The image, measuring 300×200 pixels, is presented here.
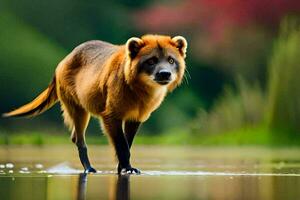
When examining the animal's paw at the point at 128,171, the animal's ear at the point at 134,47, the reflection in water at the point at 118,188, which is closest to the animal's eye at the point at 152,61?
the animal's ear at the point at 134,47

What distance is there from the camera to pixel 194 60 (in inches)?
772

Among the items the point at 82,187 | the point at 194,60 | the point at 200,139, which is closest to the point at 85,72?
the point at 82,187

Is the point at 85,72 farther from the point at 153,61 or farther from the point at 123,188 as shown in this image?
the point at 123,188

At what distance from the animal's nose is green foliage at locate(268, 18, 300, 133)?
679cm

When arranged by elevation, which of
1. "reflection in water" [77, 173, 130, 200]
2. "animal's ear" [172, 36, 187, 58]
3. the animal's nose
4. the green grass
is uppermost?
the green grass

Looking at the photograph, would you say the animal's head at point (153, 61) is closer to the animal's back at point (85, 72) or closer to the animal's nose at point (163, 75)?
the animal's nose at point (163, 75)

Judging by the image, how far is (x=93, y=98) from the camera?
31.3ft

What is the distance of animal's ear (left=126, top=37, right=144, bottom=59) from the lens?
9.12 m

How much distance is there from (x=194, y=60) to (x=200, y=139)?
2.84 metres

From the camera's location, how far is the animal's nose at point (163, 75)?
29.5ft

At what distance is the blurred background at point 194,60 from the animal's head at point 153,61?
6.64 m

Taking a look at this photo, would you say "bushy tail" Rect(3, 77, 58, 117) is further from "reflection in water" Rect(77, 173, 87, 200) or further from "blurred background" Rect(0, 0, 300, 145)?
"blurred background" Rect(0, 0, 300, 145)

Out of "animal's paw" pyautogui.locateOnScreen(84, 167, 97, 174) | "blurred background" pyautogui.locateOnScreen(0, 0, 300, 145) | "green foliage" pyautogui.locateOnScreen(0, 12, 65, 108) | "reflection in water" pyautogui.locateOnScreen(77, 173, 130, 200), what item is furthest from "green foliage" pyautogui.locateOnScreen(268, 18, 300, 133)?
"reflection in water" pyautogui.locateOnScreen(77, 173, 130, 200)

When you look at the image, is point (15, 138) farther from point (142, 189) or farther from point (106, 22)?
point (142, 189)
